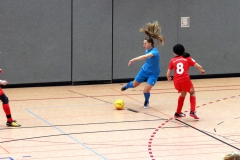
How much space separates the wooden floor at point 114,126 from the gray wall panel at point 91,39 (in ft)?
2.93

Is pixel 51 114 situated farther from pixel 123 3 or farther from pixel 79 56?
pixel 123 3

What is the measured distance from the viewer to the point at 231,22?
15.6m

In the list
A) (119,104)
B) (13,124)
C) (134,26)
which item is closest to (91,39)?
(134,26)

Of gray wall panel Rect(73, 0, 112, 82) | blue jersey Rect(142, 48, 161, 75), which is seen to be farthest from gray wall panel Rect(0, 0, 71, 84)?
blue jersey Rect(142, 48, 161, 75)

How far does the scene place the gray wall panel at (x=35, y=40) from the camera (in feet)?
45.2

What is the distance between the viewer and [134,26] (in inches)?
582

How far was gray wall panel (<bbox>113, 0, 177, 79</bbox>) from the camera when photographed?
48.1ft

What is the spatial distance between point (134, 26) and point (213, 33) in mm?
2378

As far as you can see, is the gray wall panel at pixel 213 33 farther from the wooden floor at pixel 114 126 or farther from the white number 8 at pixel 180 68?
the white number 8 at pixel 180 68

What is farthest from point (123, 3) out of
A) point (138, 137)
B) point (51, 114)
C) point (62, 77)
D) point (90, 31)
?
point (138, 137)

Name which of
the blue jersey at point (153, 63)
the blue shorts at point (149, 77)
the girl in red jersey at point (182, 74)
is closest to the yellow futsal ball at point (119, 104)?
the blue shorts at point (149, 77)

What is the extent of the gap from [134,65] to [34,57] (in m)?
2.74

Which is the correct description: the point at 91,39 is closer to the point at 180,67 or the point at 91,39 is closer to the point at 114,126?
the point at 180,67

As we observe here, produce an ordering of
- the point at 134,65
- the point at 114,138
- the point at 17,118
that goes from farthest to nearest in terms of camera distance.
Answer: the point at 134,65, the point at 17,118, the point at 114,138
